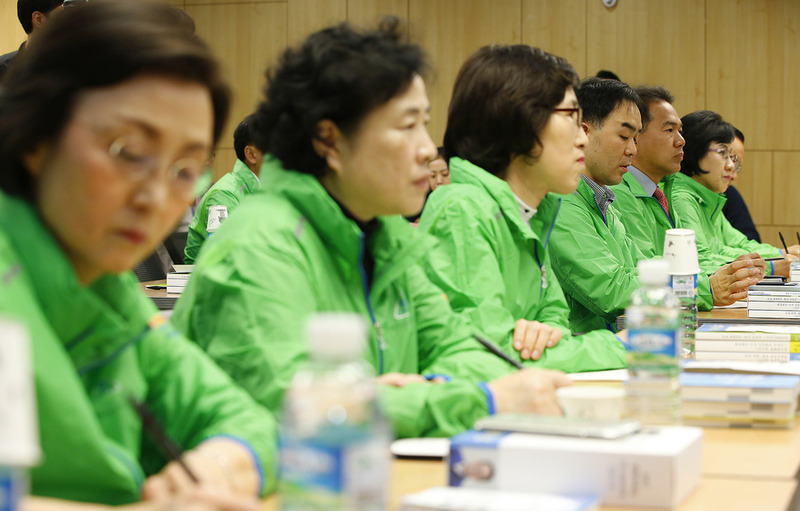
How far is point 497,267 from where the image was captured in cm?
248

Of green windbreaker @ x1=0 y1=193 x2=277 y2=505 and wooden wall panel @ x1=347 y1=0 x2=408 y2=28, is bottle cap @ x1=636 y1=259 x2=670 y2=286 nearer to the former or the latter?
green windbreaker @ x1=0 y1=193 x2=277 y2=505

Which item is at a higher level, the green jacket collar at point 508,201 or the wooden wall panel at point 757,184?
the green jacket collar at point 508,201

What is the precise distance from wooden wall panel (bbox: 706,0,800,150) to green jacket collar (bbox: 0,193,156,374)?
7.25 metres

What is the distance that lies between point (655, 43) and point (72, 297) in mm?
7282

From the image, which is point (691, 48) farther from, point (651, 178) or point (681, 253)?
point (681, 253)

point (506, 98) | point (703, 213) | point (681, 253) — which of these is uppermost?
point (506, 98)

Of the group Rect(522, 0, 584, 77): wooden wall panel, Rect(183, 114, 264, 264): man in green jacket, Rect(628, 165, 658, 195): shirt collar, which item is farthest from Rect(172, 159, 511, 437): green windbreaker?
Rect(522, 0, 584, 77): wooden wall panel

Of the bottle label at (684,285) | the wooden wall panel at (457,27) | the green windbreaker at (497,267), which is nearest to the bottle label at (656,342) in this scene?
the green windbreaker at (497,267)

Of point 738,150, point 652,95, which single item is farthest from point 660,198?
point 738,150

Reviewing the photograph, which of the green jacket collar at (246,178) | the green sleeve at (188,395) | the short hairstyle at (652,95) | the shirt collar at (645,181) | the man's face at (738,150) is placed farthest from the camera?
the man's face at (738,150)

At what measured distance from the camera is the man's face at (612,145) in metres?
3.88

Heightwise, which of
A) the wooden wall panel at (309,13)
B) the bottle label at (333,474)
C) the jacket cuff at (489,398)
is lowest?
the jacket cuff at (489,398)

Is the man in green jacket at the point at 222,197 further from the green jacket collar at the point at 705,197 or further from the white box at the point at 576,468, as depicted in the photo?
the white box at the point at 576,468

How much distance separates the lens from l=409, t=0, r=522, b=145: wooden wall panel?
312 inches
